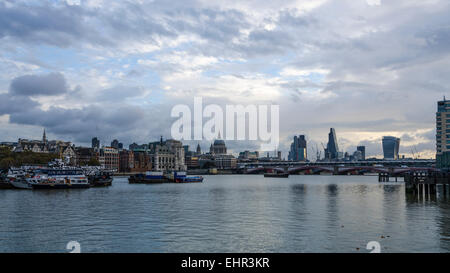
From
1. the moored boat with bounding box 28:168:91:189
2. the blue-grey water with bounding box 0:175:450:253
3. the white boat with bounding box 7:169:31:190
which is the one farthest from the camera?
the white boat with bounding box 7:169:31:190

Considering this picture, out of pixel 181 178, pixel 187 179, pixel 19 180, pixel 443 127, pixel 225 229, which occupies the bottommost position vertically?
pixel 187 179

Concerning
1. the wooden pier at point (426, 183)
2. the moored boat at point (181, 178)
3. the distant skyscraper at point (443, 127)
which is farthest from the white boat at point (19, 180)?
the distant skyscraper at point (443, 127)

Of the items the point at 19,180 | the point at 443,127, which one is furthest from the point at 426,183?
the point at 19,180

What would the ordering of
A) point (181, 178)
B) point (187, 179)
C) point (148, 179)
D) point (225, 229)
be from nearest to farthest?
point (225, 229) < point (148, 179) < point (181, 178) < point (187, 179)

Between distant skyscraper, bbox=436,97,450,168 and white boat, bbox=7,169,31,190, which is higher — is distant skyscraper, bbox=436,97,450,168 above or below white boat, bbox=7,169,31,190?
above

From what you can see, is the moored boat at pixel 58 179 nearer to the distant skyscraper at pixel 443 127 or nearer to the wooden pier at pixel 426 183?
the wooden pier at pixel 426 183

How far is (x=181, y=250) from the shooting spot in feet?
96.6

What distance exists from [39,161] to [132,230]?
126729mm

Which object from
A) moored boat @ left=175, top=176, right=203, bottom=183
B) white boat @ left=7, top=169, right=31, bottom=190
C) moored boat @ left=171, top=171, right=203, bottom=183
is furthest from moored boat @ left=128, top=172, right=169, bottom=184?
white boat @ left=7, top=169, right=31, bottom=190

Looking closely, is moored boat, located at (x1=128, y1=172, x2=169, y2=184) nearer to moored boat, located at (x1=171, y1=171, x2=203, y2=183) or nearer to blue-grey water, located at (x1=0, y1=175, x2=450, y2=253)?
moored boat, located at (x1=171, y1=171, x2=203, y2=183)

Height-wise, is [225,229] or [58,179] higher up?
[58,179]

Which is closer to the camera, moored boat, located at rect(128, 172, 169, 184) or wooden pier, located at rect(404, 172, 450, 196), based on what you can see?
wooden pier, located at rect(404, 172, 450, 196)

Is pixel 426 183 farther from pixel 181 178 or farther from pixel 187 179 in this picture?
pixel 187 179
